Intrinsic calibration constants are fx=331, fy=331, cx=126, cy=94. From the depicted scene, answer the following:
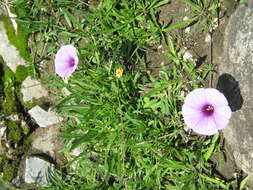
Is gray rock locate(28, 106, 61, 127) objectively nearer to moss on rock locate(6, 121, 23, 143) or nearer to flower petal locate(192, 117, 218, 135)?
moss on rock locate(6, 121, 23, 143)

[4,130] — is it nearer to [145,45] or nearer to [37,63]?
[37,63]

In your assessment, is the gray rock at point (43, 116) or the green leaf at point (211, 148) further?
the gray rock at point (43, 116)

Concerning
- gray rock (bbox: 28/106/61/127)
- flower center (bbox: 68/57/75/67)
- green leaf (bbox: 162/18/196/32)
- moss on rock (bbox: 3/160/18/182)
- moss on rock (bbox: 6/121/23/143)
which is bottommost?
moss on rock (bbox: 3/160/18/182)

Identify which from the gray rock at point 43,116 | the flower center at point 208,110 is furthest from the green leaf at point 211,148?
the gray rock at point 43,116

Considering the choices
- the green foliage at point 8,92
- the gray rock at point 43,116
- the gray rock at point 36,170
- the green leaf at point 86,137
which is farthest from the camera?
the green foliage at point 8,92

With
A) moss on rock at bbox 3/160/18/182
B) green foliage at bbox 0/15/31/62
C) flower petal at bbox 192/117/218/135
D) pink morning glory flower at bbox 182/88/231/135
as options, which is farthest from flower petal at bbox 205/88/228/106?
moss on rock at bbox 3/160/18/182

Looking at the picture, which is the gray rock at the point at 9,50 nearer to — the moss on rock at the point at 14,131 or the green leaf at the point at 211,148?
the moss on rock at the point at 14,131

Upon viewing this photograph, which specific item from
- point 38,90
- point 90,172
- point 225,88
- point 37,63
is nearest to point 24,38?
point 37,63
